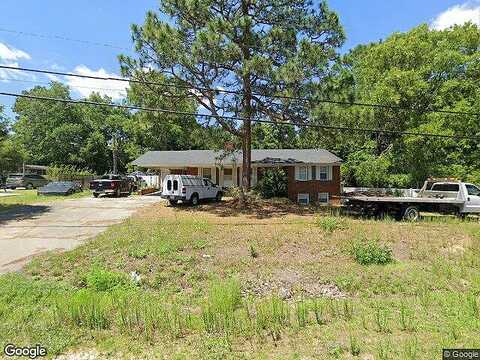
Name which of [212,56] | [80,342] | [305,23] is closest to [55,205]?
[212,56]

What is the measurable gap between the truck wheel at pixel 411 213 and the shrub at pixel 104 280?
14.2m

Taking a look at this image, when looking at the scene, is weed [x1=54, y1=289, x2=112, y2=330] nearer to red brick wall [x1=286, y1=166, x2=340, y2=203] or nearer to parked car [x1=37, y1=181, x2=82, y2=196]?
red brick wall [x1=286, y1=166, x2=340, y2=203]

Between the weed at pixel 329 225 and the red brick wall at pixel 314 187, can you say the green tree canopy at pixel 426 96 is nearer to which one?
the red brick wall at pixel 314 187

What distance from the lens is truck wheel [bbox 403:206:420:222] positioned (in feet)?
61.8

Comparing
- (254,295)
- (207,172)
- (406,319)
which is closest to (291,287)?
(254,295)

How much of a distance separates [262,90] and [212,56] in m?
3.19

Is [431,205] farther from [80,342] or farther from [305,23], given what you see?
[80,342]

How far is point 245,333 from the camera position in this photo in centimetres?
652

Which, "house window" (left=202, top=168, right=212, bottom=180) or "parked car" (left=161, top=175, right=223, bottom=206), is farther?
"house window" (left=202, top=168, right=212, bottom=180)

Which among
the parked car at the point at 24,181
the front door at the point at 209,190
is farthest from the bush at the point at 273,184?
the parked car at the point at 24,181

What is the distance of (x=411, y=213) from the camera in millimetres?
18922

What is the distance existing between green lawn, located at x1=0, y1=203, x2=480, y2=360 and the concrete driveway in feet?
3.37

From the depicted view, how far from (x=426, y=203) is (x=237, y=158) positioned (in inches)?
637

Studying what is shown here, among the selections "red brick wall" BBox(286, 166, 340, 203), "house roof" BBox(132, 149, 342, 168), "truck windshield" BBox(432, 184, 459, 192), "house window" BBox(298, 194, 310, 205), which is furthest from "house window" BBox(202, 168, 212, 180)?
"truck windshield" BBox(432, 184, 459, 192)
